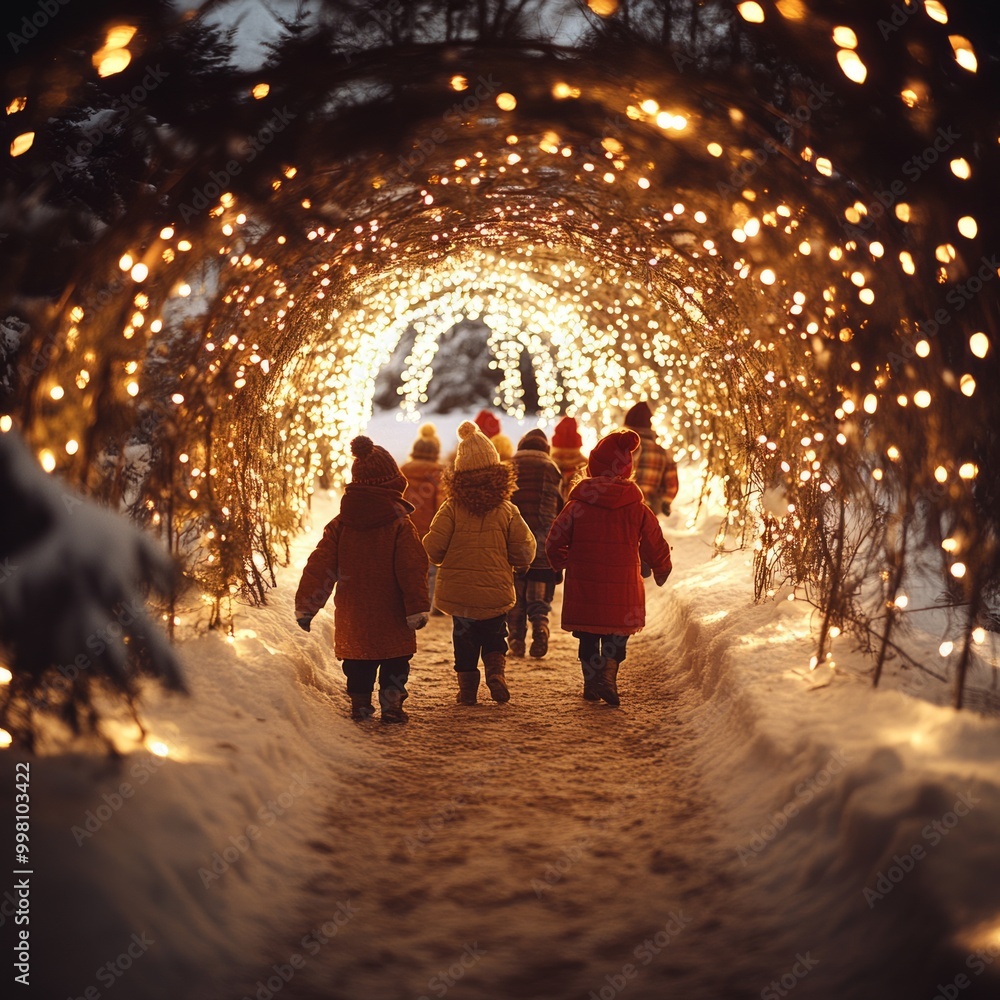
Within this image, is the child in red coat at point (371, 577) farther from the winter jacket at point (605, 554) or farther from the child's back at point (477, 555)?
the winter jacket at point (605, 554)

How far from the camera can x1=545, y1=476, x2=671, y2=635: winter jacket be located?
7.64 meters

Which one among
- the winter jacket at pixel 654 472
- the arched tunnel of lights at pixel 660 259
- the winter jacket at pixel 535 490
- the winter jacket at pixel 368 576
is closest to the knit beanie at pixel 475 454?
the winter jacket at pixel 368 576

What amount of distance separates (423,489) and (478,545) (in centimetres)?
369

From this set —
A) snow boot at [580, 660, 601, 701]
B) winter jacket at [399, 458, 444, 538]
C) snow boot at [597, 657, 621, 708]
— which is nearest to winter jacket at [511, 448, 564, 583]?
winter jacket at [399, 458, 444, 538]

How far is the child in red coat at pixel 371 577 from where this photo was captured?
718 cm

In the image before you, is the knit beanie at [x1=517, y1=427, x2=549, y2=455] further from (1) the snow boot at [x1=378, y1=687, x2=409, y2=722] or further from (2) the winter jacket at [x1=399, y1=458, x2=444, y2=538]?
(1) the snow boot at [x1=378, y1=687, x2=409, y2=722]

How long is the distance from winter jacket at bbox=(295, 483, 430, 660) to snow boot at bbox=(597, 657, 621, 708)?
1399mm

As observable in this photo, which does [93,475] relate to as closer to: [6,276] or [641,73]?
[6,276]

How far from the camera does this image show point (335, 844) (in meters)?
5.29

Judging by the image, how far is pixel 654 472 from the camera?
1257 cm

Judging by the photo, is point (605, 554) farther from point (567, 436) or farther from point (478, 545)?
point (567, 436)

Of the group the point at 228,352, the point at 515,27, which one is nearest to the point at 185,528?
the point at 228,352

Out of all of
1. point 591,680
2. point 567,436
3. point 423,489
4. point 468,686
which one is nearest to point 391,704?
point 468,686

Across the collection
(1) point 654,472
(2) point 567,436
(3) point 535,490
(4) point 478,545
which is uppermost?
(2) point 567,436
